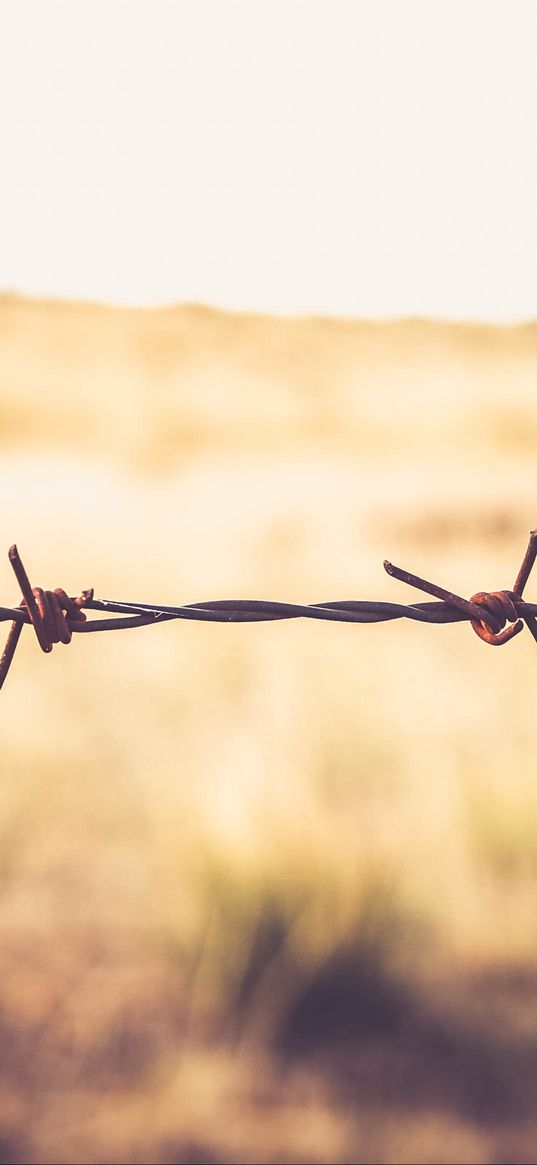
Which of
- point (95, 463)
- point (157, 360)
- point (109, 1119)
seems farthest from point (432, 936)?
point (157, 360)

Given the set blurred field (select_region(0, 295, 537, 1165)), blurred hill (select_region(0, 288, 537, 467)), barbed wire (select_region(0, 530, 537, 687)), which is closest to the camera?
→ barbed wire (select_region(0, 530, 537, 687))

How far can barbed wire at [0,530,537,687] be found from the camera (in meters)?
1.46

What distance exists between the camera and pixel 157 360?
35.8m

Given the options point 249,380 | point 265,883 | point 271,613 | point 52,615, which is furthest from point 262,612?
point 249,380

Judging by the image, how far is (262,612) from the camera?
5.14ft

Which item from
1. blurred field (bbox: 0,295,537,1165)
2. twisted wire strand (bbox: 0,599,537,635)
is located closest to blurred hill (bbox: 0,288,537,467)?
blurred field (bbox: 0,295,537,1165)

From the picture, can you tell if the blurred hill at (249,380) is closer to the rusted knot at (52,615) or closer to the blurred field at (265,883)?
the blurred field at (265,883)

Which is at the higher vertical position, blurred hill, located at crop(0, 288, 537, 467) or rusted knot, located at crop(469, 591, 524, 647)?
blurred hill, located at crop(0, 288, 537, 467)

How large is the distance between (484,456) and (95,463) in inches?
348

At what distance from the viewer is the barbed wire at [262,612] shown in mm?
1463

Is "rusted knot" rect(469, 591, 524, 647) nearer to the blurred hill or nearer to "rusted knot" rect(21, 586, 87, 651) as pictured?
"rusted knot" rect(21, 586, 87, 651)

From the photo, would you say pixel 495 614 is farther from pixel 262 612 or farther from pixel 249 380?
pixel 249 380

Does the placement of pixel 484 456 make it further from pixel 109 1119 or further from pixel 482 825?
pixel 109 1119

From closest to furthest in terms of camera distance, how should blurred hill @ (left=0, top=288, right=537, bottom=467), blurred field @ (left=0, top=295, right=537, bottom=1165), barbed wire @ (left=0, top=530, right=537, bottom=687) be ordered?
barbed wire @ (left=0, top=530, right=537, bottom=687), blurred field @ (left=0, top=295, right=537, bottom=1165), blurred hill @ (left=0, top=288, right=537, bottom=467)
